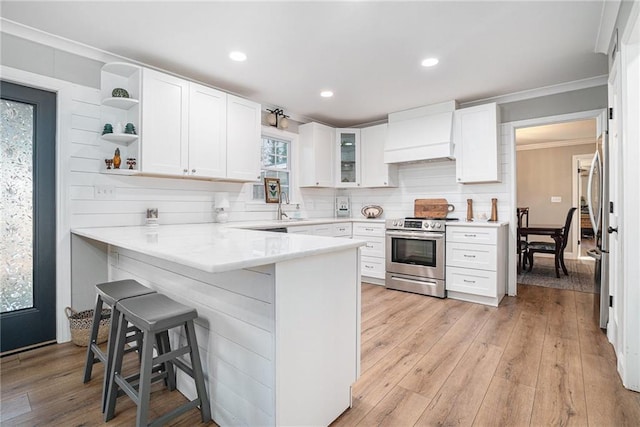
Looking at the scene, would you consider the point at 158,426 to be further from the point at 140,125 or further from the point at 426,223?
the point at 426,223

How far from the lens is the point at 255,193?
4156mm

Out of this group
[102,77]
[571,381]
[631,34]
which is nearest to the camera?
[631,34]

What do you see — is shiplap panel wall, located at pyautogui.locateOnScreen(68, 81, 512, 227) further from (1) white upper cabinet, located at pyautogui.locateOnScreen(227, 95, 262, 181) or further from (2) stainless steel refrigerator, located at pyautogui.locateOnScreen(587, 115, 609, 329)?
(2) stainless steel refrigerator, located at pyautogui.locateOnScreen(587, 115, 609, 329)

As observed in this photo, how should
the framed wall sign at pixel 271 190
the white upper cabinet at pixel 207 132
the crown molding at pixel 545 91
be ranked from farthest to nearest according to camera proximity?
the framed wall sign at pixel 271 190 → the crown molding at pixel 545 91 → the white upper cabinet at pixel 207 132

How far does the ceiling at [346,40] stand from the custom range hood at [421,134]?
16.8 inches

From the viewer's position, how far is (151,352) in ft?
4.67

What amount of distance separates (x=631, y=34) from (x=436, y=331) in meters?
2.39

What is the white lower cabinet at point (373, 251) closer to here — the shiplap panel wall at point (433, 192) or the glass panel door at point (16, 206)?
the shiplap panel wall at point (433, 192)

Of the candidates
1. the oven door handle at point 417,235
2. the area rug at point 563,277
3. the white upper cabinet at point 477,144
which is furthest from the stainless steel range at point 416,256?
the area rug at point 563,277

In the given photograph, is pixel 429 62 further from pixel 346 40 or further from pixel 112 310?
pixel 112 310

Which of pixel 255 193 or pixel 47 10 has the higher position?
pixel 47 10

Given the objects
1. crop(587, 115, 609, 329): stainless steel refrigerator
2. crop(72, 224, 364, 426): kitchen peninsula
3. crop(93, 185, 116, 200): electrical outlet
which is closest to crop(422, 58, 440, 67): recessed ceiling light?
crop(587, 115, 609, 329): stainless steel refrigerator

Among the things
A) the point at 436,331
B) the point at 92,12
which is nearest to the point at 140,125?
the point at 92,12

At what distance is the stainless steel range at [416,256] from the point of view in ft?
12.6
